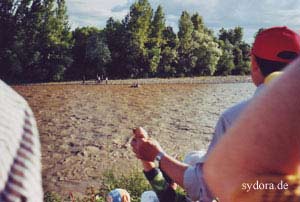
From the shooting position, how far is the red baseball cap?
5.21ft

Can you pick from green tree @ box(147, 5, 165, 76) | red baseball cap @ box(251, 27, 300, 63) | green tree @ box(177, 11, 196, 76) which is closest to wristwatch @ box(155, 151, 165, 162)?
red baseball cap @ box(251, 27, 300, 63)

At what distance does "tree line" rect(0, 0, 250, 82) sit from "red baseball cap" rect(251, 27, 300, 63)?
4318cm

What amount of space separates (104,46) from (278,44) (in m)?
45.4

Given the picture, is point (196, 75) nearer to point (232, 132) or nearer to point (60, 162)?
point (60, 162)

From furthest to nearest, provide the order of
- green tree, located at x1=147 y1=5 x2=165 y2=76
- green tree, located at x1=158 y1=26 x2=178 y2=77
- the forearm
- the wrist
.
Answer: green tree, located at x1=158 y1=26 x2=178 y2=77, green tree, located at x1=147 y1=5 x2=165 y2=76, the wrist, the forearm

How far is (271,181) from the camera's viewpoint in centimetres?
56

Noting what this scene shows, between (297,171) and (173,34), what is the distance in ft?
179

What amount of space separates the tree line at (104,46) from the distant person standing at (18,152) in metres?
44.1

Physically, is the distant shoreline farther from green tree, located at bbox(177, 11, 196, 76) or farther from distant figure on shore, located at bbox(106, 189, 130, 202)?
distant figure on shore, located at bbox(106, 189, 130, 202)

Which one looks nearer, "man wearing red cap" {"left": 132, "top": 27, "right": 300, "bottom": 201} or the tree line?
"man wearing red cap" {"left": 132, "top": 27, "right": 300, "bottom": 201}

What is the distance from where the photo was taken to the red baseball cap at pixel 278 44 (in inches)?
62.5

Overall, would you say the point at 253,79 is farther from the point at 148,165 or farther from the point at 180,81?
the point at 180,81

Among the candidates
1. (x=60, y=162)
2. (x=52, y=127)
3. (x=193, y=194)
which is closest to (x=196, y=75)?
(x=52, y=127)

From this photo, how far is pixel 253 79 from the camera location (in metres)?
1.74
